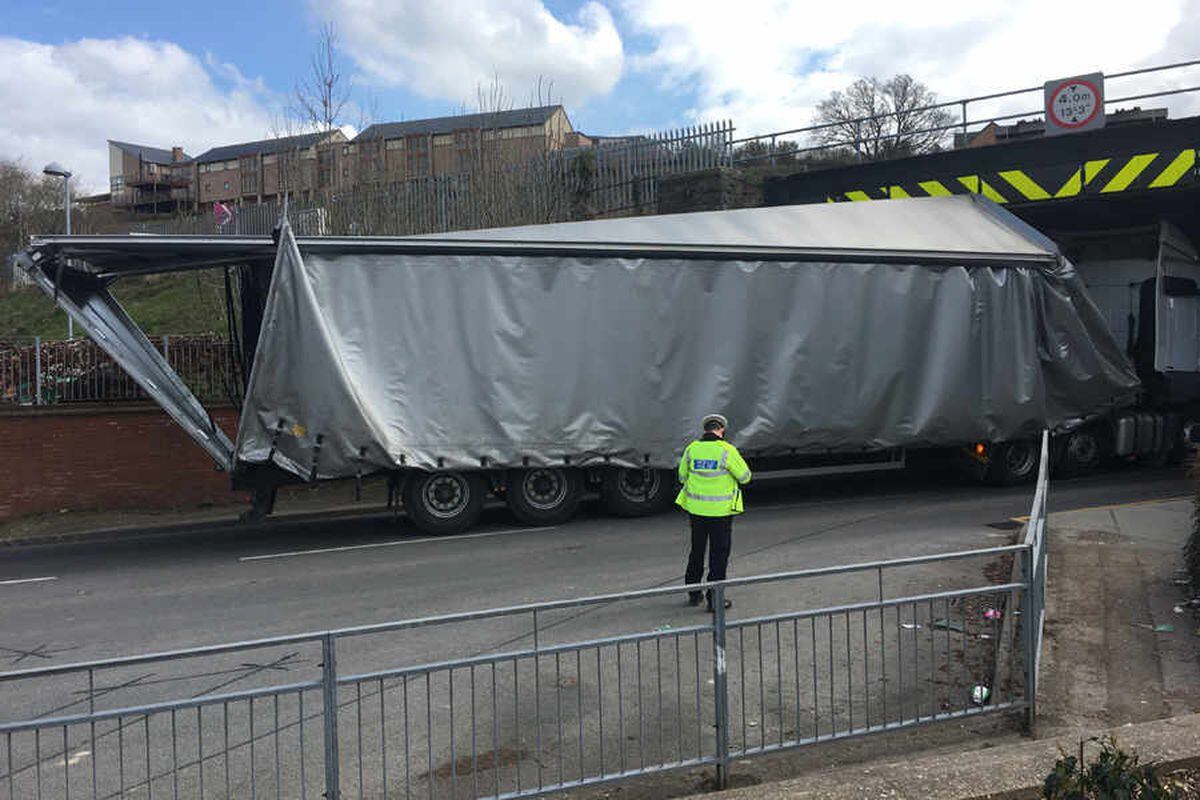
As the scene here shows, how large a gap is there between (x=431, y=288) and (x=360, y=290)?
78cm

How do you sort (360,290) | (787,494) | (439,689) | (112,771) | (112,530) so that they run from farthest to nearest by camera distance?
(787,494), (112,530), (360,290), (439,689), (112,771)

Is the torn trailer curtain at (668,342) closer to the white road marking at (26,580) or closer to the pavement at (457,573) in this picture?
the pavement at (457,573)

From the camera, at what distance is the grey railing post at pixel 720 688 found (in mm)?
4680

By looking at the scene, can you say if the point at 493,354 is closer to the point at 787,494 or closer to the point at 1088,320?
the point at 787,494

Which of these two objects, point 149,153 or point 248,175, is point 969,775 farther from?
point 149,153

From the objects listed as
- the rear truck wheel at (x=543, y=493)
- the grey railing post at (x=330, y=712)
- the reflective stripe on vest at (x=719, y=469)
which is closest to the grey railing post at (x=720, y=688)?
the grey railing post at (x=330, y=712)

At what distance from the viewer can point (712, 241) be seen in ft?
42.0

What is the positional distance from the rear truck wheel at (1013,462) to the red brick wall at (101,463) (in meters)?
10.8

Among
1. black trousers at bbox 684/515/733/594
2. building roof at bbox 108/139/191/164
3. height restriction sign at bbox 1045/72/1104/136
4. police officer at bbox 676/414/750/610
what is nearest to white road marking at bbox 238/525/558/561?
black trousers at bbox 684/515/733/594

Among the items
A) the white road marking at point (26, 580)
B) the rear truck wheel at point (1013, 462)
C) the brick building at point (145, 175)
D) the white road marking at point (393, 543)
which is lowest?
the white road marking at point (26, 580)

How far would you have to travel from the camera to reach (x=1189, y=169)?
48.7 feet

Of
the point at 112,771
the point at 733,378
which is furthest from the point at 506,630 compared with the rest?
the point at 733,378

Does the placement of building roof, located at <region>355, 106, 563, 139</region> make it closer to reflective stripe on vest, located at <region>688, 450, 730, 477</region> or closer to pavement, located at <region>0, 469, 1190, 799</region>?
pavement, located at <region>0, 469, 1190, 799</region>

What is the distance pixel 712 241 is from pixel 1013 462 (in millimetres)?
5634
